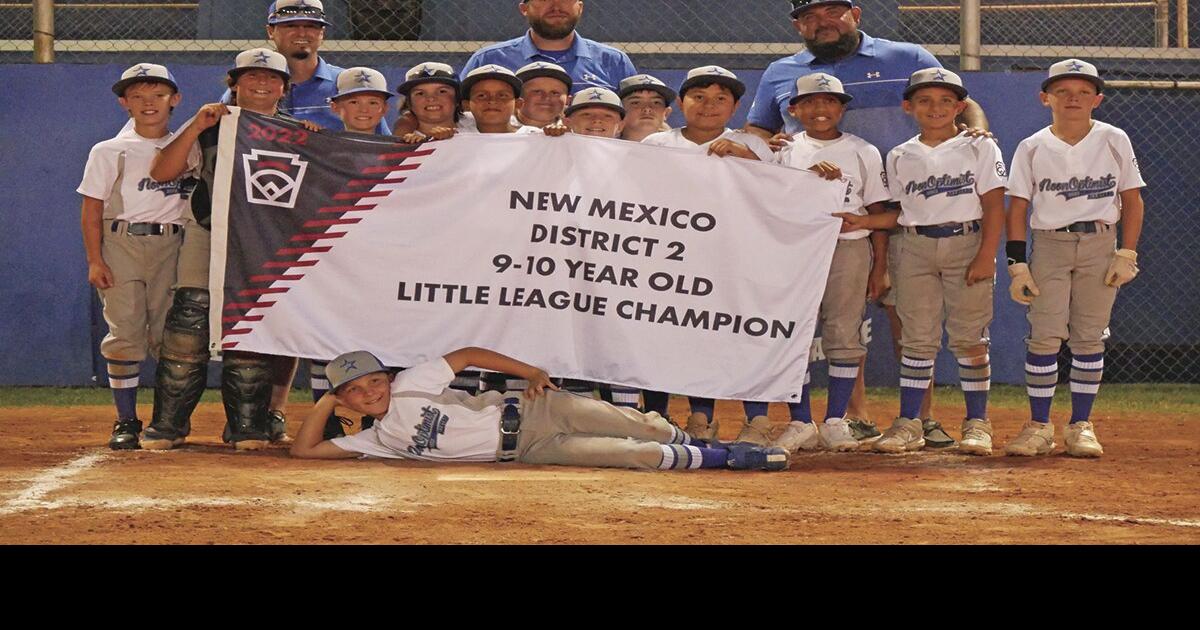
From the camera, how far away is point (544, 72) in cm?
823

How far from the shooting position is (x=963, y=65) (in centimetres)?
1067

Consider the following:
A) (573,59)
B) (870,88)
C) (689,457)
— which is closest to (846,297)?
(870,88)

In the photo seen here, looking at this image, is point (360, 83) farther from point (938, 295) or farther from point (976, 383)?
point (976, 383)

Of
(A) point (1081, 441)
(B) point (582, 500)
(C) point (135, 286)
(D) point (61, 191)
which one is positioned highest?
(D) point (61, 191)

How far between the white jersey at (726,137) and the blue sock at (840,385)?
123 centimetres

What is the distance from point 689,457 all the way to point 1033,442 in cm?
206

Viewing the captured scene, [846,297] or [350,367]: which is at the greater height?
[846,297]

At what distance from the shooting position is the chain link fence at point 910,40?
463 inches

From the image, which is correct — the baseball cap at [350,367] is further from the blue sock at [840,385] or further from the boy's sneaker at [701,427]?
the blue sock at [840,385]

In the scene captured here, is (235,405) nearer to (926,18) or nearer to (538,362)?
(538,362)

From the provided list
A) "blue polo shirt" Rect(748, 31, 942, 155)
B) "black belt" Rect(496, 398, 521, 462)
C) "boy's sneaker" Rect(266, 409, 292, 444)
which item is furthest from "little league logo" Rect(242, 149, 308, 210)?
"blue polo shirt" Rect(748, 31, 942, 155)

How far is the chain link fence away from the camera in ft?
38.6

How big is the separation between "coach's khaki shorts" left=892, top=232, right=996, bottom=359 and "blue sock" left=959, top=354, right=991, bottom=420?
8cm

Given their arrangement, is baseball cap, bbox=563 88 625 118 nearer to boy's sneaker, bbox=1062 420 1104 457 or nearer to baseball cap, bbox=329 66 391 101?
baseball cap, bbox=329 66 391 101
